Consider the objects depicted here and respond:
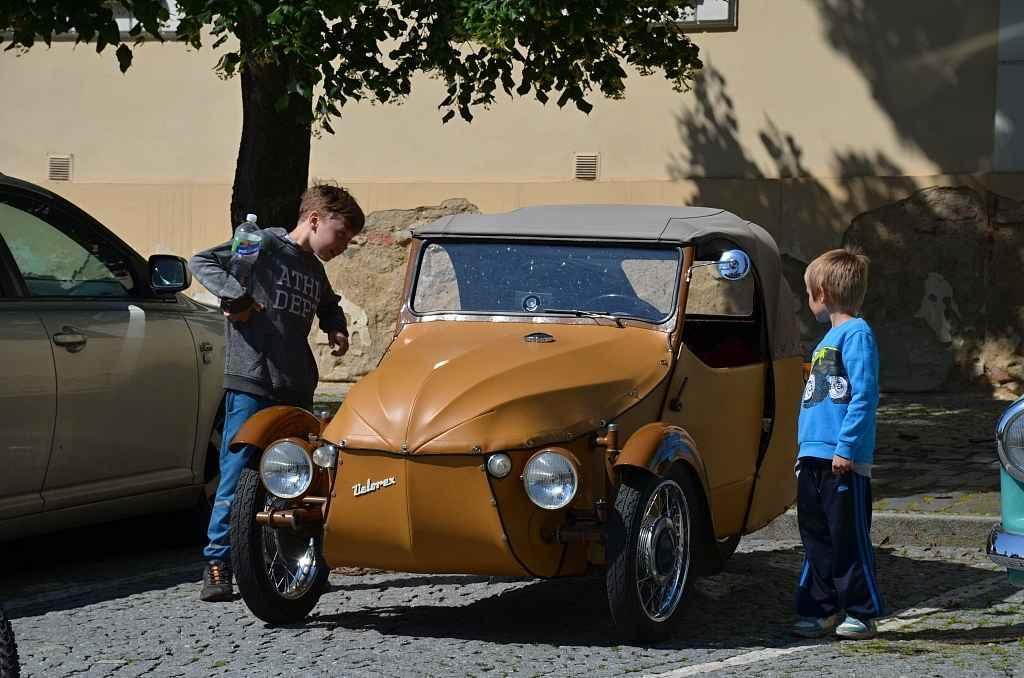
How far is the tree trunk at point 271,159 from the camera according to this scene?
11.0m

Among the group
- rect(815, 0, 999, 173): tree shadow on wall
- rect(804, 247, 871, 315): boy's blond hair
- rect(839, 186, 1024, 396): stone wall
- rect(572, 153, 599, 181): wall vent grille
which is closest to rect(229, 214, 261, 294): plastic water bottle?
rect(804, 247, 871, 315): boy's blond hair

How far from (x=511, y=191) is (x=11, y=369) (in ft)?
29.3

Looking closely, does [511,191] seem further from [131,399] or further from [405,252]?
[131,399]

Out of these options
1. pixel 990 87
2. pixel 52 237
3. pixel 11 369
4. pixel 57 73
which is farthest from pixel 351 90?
pixel 57 73

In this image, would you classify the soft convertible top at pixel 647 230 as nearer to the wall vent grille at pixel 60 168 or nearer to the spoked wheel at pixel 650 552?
the spoked wheel at pixel 650 552

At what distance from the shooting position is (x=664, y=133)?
15359mm

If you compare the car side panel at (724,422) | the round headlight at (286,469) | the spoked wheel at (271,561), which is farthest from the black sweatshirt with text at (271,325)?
the car side panel at (724,422)

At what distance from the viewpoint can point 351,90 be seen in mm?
10297

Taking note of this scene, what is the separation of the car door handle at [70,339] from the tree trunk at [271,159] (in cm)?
355

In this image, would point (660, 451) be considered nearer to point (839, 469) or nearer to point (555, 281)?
point (839, 469)

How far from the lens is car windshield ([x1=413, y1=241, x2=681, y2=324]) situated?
6.75 metres

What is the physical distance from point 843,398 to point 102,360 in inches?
134

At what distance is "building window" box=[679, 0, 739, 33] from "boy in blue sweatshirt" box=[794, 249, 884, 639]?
Answer: 9100mm

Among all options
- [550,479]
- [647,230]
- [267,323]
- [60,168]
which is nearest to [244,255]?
[267,323]
